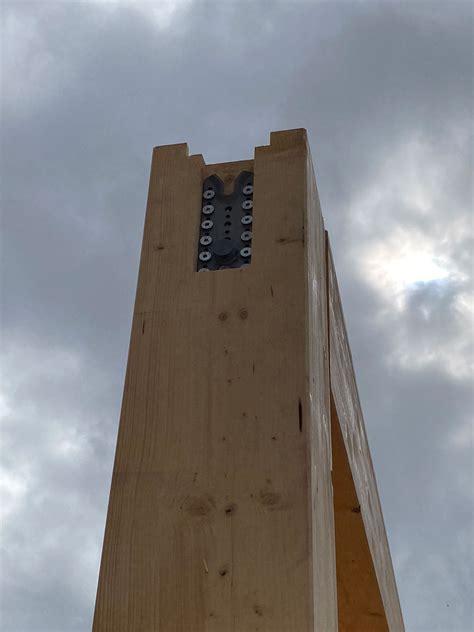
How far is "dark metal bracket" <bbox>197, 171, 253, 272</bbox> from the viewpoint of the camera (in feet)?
6.18

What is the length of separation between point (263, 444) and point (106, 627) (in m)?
0.42

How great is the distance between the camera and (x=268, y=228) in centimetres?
190

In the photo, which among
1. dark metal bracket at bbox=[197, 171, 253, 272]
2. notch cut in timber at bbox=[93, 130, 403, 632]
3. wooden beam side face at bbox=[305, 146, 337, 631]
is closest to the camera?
notch cut in timber at bbox=[93, 130, 403, 632]

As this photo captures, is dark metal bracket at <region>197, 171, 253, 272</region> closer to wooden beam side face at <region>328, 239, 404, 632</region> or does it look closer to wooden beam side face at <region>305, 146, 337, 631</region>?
wooden beam side face at <region>305, 146, 337, 631</region>

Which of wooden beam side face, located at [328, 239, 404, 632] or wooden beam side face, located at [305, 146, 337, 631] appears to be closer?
wooden beam side face, located at [305, 146, 337, 631]

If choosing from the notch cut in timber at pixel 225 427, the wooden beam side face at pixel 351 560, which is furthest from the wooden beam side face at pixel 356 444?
the notch cut in timber at pixel 225 427

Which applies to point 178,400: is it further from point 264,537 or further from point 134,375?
point 264,537

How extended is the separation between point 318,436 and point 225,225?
522mm

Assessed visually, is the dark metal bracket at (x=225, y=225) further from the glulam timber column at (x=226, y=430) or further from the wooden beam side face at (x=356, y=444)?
the wooden beam side face at (x=356, y=444)

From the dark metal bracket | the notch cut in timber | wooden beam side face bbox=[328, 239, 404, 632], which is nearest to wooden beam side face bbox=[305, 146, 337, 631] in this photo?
the notch cut in timber

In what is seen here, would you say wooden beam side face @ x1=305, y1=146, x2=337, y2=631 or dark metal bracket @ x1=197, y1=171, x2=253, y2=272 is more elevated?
dark metal bracket @ x1=197, y1=171, x2=253, y2=272

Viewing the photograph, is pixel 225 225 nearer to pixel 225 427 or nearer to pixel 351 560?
pixel 225 427

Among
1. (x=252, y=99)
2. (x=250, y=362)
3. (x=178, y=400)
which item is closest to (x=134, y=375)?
(x=178, y=400)

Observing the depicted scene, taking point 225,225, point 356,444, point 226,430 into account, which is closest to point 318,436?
point 226,430
